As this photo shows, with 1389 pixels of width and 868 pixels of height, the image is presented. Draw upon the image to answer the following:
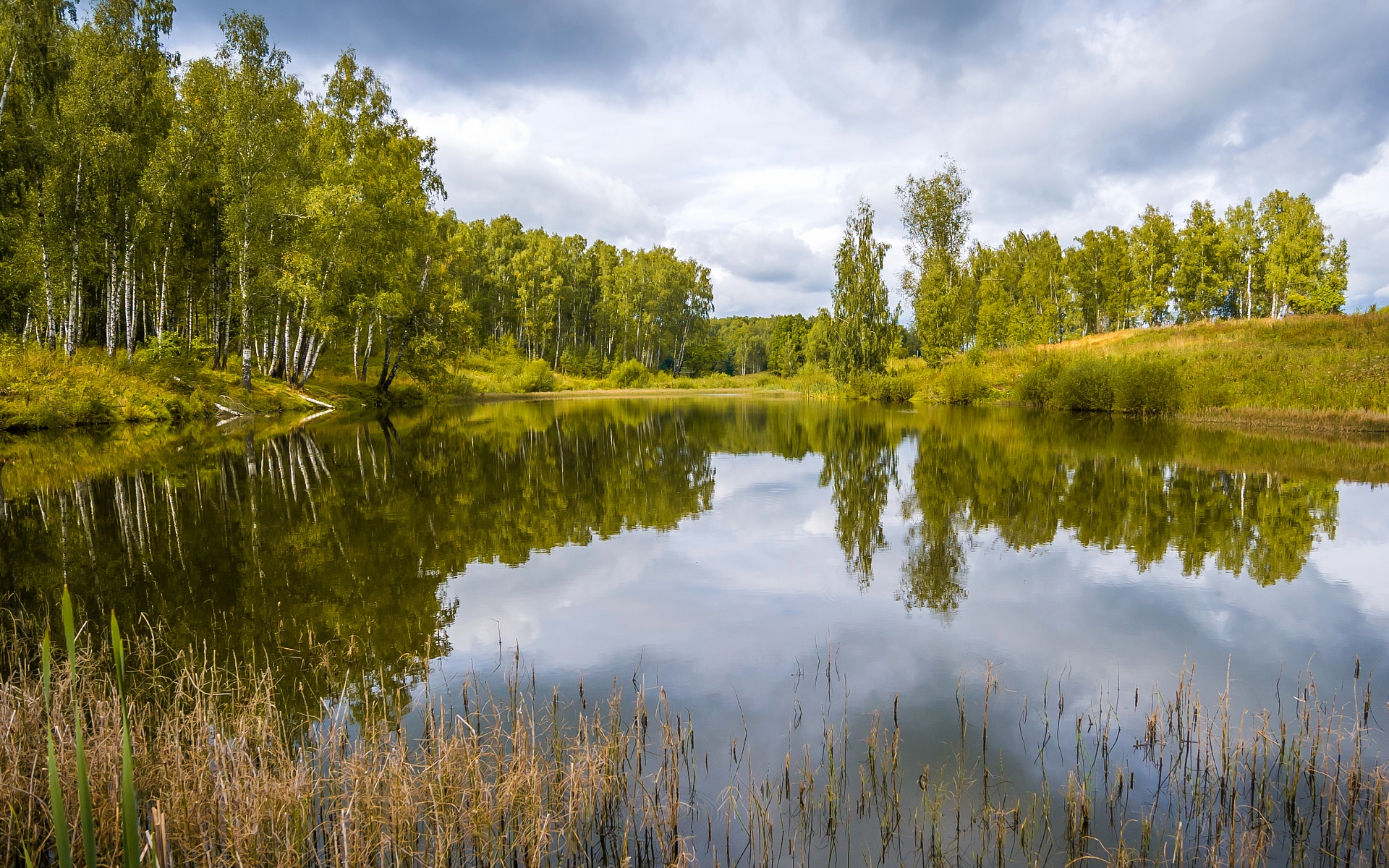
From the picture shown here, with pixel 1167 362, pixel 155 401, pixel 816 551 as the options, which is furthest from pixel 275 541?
pixel 1167 362

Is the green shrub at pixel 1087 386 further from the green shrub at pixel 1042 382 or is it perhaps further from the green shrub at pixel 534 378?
the green shrub at pixel 534 378

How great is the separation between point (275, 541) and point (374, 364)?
45.0 meters

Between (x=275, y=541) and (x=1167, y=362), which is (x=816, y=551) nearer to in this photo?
(x=275, y=541)

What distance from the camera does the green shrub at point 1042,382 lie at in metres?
40.3

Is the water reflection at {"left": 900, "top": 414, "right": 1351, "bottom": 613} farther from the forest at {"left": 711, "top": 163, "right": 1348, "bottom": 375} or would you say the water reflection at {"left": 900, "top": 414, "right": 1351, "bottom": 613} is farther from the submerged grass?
the forest at {"left": 711, "top": 163, "right": 1348, "bottom": 375}

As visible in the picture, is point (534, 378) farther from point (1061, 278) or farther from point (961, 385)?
point (1061, 278)

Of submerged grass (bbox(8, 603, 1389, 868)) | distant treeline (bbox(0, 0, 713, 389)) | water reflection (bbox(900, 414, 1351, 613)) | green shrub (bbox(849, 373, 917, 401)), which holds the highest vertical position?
distant treeline (bbox(0, 0, 713, 389))

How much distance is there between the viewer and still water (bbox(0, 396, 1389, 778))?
21.7ft

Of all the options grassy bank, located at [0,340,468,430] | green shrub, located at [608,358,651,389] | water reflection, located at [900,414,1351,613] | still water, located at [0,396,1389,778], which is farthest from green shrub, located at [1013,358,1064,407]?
green shrub, located at [608,358,651,389]

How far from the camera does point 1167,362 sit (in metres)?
34.8

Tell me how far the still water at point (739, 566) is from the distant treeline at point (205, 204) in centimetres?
1155

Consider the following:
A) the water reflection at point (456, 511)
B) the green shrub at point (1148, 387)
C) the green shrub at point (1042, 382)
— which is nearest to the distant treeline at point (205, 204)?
the water reflection at point (456, 511)

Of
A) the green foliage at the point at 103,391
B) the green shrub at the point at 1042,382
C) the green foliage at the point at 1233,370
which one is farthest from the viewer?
the green shrub at the point at 1042,382

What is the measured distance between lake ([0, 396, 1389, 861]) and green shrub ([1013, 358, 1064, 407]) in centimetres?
2018
